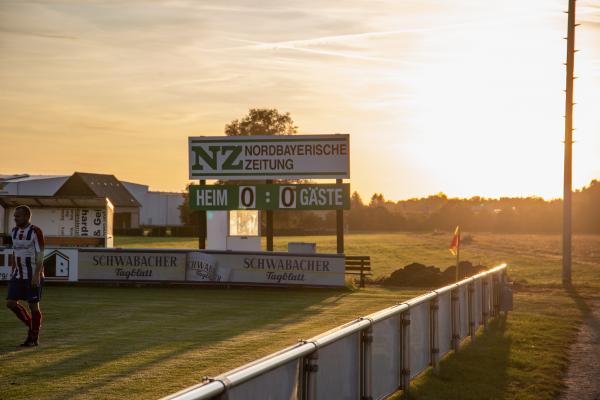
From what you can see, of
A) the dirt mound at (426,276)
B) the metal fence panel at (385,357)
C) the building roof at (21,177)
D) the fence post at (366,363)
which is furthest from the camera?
the building roof at (21,177)

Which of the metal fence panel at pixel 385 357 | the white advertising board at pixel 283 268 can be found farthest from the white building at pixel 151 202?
the metal fence panel at pixel 385 357

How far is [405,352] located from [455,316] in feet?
11.0

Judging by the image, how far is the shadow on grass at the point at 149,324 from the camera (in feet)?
40.8

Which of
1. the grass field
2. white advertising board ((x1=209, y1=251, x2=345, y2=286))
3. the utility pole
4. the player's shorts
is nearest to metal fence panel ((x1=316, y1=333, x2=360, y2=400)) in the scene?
the grass field

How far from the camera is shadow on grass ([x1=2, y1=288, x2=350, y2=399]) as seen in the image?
A: 40.8ft

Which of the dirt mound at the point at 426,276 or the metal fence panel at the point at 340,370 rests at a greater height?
the metal fence panel at the point at 340,370

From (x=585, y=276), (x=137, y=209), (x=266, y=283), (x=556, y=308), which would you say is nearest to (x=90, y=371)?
(x=556, y=308)

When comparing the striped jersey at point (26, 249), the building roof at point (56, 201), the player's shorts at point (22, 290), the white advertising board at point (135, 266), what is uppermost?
the building roof at point (56, 201)

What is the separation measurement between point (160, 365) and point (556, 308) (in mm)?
13471

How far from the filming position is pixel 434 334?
11734 mm

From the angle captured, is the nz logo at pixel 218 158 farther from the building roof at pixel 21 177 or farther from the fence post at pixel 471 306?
the building roof at pixel 21 177

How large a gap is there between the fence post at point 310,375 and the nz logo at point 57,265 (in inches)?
930

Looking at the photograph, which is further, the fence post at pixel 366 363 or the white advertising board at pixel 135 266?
the white advertising board at pixel 135 266

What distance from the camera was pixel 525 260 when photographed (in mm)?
51906
